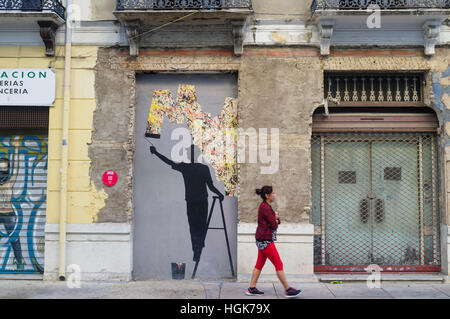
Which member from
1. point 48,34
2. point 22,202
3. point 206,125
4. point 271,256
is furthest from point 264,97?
point 22,202

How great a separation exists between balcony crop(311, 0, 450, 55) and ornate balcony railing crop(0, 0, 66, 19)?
16.5ft

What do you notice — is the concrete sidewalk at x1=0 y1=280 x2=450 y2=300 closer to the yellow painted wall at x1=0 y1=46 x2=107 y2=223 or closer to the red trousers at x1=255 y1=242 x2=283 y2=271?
the red trousers at x1=255 y1=242 x2=283 y2=271

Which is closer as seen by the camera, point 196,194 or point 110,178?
point 110,178

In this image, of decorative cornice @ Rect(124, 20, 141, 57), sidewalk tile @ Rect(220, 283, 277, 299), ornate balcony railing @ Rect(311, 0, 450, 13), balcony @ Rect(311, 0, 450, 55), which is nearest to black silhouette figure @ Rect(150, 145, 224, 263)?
sidewalk tile @ Rect(220, 283, 277, 299)

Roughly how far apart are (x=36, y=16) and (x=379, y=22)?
6.64 meters

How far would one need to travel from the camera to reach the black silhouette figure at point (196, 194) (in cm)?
869

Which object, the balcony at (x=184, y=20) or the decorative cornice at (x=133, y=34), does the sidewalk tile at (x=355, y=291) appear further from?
the decorative cornice at (x=133, y=34)

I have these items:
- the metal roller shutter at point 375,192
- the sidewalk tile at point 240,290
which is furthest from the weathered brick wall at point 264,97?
the sidewalk tile at point 240,290

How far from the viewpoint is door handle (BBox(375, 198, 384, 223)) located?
8859 mm

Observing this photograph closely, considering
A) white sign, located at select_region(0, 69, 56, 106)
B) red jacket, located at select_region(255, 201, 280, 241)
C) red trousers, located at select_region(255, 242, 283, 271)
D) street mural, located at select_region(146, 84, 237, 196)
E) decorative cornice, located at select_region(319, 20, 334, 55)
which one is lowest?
red trousers, located at select_region(255, 242, 283, 271)

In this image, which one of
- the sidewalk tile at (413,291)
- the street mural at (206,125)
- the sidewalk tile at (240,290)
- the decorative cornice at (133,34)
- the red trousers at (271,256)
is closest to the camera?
the red trousers at (271,256)

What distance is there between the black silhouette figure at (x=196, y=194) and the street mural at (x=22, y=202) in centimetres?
248

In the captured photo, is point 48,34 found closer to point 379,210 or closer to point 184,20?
point 184,20

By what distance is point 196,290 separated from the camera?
7.80 m
